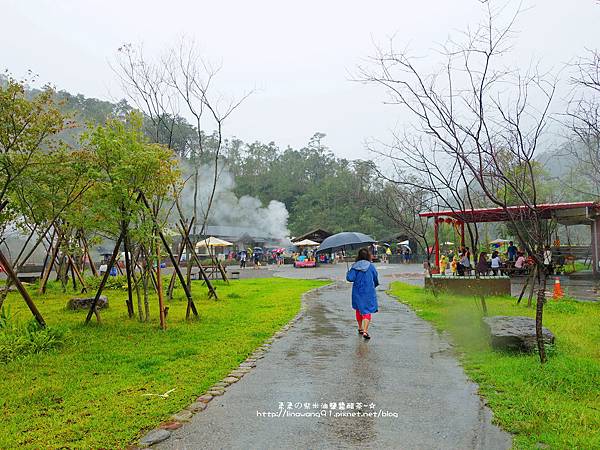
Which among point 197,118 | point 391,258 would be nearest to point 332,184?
point 391,258

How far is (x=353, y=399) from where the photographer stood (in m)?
4.91

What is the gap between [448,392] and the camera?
16.9 feet

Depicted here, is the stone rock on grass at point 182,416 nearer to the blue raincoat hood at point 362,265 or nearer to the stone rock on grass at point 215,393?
the stone rock on grass at point 215,393

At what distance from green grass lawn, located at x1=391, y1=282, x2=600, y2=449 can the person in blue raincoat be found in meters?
1.38

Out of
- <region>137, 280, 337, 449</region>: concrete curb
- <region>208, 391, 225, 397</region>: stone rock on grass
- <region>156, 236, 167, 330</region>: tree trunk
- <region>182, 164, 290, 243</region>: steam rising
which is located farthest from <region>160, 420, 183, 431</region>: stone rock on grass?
<region>182, 164, 290, 243</region>: steam rising

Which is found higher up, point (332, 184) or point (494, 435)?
point (332, 184)

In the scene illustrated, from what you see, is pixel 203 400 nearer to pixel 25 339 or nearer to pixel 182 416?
pixel 182 416

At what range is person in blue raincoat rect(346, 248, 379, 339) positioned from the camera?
8.22 meters

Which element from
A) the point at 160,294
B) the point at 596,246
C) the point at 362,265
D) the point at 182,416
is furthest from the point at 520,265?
the point at 182,416

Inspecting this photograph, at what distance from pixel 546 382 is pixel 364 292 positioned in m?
3.44

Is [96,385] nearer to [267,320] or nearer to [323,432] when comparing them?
[323,432]

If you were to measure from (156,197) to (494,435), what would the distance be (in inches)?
314

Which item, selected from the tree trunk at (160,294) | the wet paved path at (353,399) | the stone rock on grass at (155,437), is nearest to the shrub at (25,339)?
the tree trunk at (160,294)

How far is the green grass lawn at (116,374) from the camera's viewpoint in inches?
165
